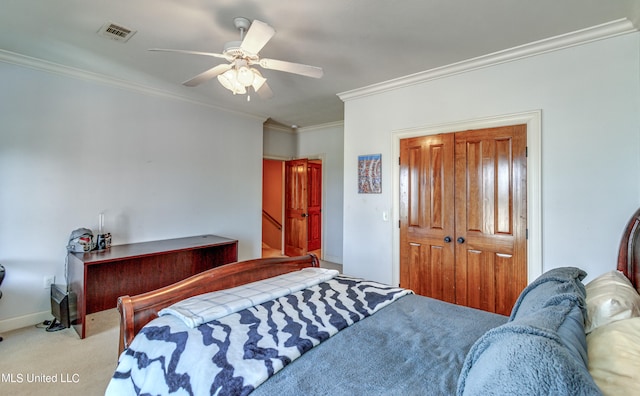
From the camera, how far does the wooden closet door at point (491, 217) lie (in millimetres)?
2662

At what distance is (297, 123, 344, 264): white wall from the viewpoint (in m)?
5.55

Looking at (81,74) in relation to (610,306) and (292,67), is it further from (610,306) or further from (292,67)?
(610,306)

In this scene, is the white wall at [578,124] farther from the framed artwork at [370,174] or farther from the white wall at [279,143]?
the white wall at [279,143]

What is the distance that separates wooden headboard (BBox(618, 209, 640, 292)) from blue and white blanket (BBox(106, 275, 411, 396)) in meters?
1.75

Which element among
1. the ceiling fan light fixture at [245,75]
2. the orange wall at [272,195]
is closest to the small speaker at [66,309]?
the ceiling fan light fixture at [245,75]

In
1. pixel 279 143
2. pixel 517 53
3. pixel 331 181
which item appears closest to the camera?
pixel 517 53

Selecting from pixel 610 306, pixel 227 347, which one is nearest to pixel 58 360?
pixel 227 347

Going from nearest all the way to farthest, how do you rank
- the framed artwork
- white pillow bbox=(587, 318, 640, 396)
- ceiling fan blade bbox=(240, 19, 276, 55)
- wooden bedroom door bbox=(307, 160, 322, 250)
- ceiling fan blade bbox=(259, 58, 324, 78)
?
white pillow bbox=(587, 318, 640, 396), ceiling fan blade bbox=(240, 19, 276, 55), ceiling fan blade bbox=(259, 58, 324, 78), the framed artwork, wooden bedroom door bbox=(307, 160, 322, 250)

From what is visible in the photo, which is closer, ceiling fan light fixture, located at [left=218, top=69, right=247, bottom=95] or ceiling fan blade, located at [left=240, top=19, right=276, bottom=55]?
ceiling fan blade, located at [left=240, top=19, right=276, bottom=55]

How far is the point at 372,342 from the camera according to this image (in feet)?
4.41

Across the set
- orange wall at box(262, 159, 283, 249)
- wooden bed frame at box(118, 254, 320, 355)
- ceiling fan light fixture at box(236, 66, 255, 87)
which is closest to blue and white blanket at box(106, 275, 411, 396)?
wooden bed frame at box(118, 254, 320, 355)

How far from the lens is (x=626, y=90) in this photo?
2268 mm

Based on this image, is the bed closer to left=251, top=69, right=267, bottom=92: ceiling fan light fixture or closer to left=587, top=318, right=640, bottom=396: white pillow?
left=587, top=318, right=640, bottom=396: white pillow

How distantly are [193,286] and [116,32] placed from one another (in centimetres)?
219
